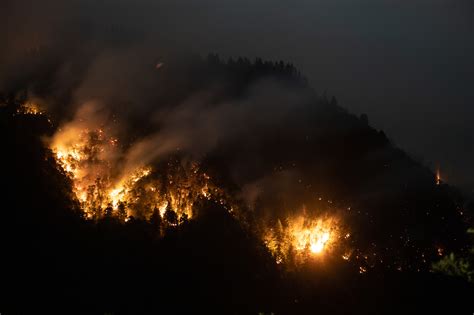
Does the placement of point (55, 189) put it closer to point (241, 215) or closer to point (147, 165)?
point (147, 165)

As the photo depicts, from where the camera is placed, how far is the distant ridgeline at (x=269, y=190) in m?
118

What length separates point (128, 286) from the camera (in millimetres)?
108375

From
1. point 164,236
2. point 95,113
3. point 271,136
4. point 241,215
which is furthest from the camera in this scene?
point 271,136

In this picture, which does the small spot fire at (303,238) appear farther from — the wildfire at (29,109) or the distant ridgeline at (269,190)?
the wildfire at (29,109)

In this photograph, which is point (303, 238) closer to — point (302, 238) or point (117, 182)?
point (302, 238)

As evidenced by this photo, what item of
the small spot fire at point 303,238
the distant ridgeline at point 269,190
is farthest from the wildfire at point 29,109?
the small spot fire at point 303,238

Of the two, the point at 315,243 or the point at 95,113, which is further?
the point at 95,113

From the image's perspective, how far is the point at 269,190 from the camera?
138 meters

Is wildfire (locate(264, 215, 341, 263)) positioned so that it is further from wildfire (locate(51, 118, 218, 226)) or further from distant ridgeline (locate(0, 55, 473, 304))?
wildfire (locate(51, 118, 218, 226))

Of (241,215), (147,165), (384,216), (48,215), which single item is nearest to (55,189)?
(48,215)

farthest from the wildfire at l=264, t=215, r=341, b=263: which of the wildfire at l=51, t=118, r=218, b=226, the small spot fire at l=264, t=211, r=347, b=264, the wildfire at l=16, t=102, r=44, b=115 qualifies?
the wildfire at l=16, t=102, r=44, b=115

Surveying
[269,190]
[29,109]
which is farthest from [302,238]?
[29,109]

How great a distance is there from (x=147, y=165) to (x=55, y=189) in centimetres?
2549

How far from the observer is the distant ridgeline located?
118m
